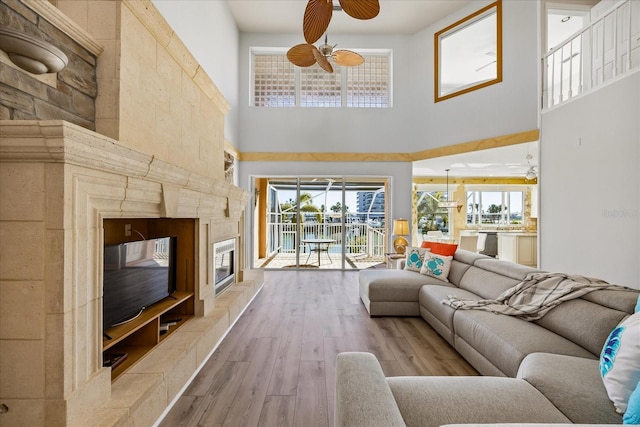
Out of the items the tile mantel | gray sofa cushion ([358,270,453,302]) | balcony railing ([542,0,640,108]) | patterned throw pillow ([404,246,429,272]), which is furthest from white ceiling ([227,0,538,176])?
the tile mantel

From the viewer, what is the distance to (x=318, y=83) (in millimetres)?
6477

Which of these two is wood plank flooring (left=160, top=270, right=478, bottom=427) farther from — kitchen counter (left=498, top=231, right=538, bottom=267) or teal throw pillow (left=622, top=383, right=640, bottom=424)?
kitchen counter (left=498, top=231, right=538, bottom=267)

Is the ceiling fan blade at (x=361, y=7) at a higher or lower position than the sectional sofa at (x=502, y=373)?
higher

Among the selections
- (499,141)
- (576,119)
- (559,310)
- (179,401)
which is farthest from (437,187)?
(179,401)

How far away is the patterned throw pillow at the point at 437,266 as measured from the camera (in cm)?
378

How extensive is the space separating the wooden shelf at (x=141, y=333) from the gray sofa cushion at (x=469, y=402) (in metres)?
1.65

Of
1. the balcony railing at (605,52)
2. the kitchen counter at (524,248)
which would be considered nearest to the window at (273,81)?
the balcony railing at (605,52)

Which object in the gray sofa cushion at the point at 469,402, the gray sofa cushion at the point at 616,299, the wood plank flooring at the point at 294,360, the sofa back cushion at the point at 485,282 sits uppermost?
the gray sofa cushion at the point at 616,299

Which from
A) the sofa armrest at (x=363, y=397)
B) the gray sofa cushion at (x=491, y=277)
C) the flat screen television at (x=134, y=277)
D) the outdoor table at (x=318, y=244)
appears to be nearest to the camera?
the sofa armrest at (x=363, y=397)

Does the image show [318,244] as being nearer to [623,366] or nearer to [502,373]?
[502,373]

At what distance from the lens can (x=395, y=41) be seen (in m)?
6.42

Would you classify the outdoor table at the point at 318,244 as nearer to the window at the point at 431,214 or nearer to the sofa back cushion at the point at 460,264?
the sofa back cushion at the point at 460,264

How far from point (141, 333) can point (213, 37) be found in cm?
447

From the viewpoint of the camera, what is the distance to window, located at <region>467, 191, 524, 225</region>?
10.8m
